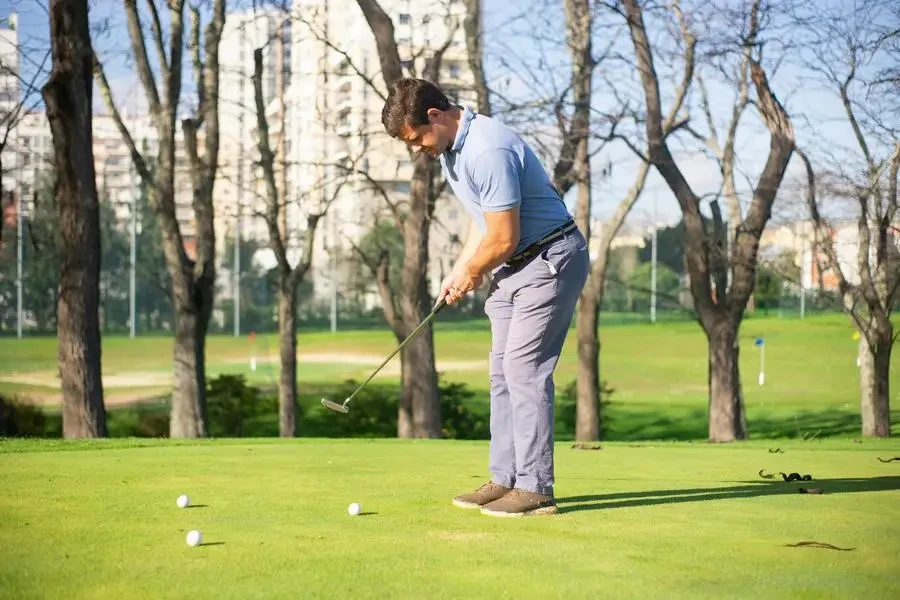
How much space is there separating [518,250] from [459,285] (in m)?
0.33

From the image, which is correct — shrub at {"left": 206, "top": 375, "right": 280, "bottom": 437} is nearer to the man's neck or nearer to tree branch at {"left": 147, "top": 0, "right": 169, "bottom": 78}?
tree branch at {"left": 147, "top": 0, "right": 169, "bottom": 78}

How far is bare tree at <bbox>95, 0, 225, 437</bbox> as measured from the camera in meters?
19.8

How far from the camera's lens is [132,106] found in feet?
82.6

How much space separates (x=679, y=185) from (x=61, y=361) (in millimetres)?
9108

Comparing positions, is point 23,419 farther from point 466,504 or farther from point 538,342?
point 538,342

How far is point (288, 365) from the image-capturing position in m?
26.4

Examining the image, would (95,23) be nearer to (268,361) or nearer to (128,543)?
(128,543)

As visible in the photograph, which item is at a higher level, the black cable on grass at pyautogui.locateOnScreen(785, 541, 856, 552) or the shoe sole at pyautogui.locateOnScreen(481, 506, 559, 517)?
the black cable on grass at pyautogui.locateOnScreen(785, 541, 856, 552)

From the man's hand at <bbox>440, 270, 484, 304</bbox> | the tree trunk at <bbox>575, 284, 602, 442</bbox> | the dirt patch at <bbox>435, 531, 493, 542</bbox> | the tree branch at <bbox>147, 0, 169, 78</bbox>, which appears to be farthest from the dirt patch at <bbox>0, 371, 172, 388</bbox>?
the dirt patch at <bbox>435, 531, 493, 542</bbox>

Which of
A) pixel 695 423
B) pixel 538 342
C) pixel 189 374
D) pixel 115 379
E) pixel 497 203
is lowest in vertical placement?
pixel 695 423

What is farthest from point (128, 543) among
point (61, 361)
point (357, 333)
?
point (357, 333)

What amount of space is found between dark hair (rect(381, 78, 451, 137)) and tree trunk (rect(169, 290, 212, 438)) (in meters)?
14.6

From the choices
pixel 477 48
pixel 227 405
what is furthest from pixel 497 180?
pixel 227 405

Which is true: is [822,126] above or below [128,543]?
above
